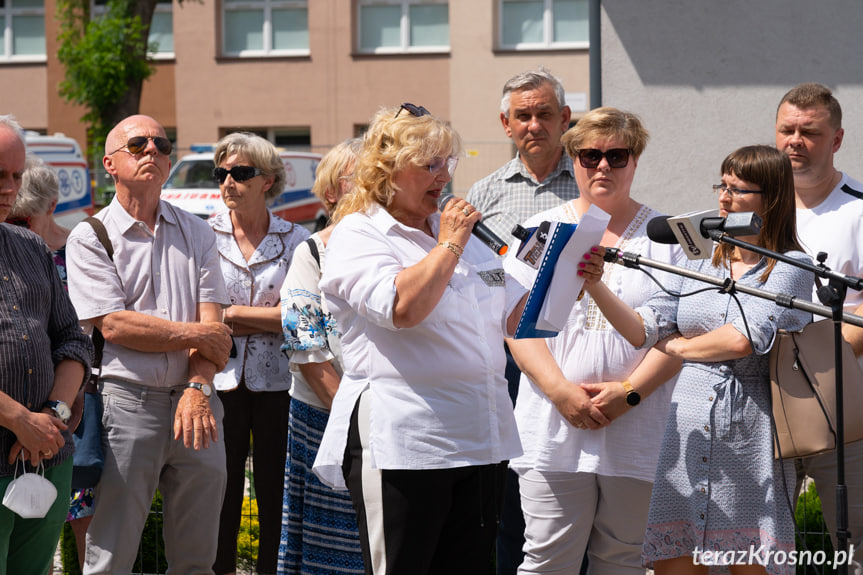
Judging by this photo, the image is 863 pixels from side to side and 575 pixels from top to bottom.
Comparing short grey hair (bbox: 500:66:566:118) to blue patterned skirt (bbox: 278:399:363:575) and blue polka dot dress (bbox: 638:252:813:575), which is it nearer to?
blue polka dot dress (bbox: 638:252:813:575)

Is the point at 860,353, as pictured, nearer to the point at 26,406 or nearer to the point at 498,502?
the point at 498,502

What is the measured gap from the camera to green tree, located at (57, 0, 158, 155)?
2303cm

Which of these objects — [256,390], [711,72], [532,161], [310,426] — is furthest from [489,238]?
[711,72]

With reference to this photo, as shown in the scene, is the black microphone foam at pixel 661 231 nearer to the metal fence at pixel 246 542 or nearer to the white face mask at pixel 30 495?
the white face mask at pixel 30 495

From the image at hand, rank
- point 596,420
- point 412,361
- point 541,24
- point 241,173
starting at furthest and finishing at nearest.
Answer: point 541,24 < point 241,173 < point 596,420 < point 412,361

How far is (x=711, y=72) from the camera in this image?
23.0ft

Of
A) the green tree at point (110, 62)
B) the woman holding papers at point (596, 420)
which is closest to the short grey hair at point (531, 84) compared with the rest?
the woman holding papers at point (596, 420)

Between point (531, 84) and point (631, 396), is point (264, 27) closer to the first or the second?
point (531, 84)

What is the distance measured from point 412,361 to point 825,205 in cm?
230

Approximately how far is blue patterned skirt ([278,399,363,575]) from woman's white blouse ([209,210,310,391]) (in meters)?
0.60

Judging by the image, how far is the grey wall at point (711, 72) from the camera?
271 inches

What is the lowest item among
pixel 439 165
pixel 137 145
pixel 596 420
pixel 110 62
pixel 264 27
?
pixel 596 420

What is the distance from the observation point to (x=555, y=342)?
13.6ft

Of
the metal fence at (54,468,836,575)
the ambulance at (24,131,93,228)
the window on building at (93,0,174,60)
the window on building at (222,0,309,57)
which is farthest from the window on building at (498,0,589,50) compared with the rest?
the metal fence at (54,468,836,575)
